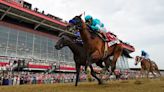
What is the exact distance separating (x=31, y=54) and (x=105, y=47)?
4267 cm

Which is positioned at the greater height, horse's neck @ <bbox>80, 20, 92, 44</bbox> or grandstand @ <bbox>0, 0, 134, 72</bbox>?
grandstand @ <bbox>0, 0, 134, 72</bbox>

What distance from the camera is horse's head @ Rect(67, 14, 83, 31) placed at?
9.81 m

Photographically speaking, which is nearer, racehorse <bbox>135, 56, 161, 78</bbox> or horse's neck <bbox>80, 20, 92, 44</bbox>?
horse's neck <bbox>80, 20, 92, 44</bbox>

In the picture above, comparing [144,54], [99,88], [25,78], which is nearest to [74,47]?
[99,88]

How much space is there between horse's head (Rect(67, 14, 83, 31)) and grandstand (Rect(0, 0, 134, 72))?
89.4 ft

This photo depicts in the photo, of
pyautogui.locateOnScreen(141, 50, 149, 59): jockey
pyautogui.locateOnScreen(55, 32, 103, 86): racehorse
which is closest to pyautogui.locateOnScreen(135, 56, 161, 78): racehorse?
pyautogui.locateOnScreen(141, 50, 149, 59): jockey

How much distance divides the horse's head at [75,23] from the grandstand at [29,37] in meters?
27.3

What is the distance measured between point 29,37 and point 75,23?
4661 cm

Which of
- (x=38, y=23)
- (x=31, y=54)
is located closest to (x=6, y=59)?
(x=31, y=54)

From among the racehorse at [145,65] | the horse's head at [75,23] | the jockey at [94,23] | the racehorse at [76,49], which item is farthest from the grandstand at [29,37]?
the horse's head at [75,23]

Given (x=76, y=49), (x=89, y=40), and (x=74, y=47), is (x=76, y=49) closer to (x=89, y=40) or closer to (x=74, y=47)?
(x=74, y=47)

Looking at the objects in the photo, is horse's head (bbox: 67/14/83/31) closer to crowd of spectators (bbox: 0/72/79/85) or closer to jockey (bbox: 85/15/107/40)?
jockey (bbox: 85/15/107/40)

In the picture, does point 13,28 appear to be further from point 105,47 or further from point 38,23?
point 105,47

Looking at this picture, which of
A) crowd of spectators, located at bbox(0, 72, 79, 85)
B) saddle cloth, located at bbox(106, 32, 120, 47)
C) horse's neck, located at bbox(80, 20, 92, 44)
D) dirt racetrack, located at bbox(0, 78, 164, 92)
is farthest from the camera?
crowd of spectators, located at bbox(0, 72, 79, 85)
